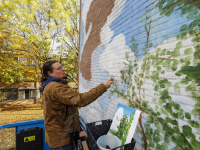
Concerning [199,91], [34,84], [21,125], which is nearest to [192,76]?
[199,91]

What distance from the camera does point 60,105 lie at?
5.30ft

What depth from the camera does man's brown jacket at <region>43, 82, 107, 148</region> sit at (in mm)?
1498

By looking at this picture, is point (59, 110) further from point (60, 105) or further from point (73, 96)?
point (73, 96)

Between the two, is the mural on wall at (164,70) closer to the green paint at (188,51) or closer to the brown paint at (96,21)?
the green paint at (188,51)

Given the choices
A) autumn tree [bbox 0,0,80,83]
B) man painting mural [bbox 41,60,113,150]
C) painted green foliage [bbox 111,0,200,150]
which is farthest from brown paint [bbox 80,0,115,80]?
autumn tree [bbox 0,0,80,83]

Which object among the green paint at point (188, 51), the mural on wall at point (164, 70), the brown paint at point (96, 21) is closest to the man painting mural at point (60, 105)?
the mural on wall at point (164, 70)

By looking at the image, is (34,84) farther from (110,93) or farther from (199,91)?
(199,91)

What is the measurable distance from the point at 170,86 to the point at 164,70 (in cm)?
21

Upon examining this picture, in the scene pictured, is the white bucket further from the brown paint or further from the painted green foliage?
the brown paint

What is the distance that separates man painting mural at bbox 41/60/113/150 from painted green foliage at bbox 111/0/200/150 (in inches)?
23.7

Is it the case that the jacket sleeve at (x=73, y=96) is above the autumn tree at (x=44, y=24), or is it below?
below

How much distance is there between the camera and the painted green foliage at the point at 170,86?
111cm

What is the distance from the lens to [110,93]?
107 inches

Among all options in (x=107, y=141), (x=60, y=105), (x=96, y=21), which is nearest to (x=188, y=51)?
(x=107, y=141)
